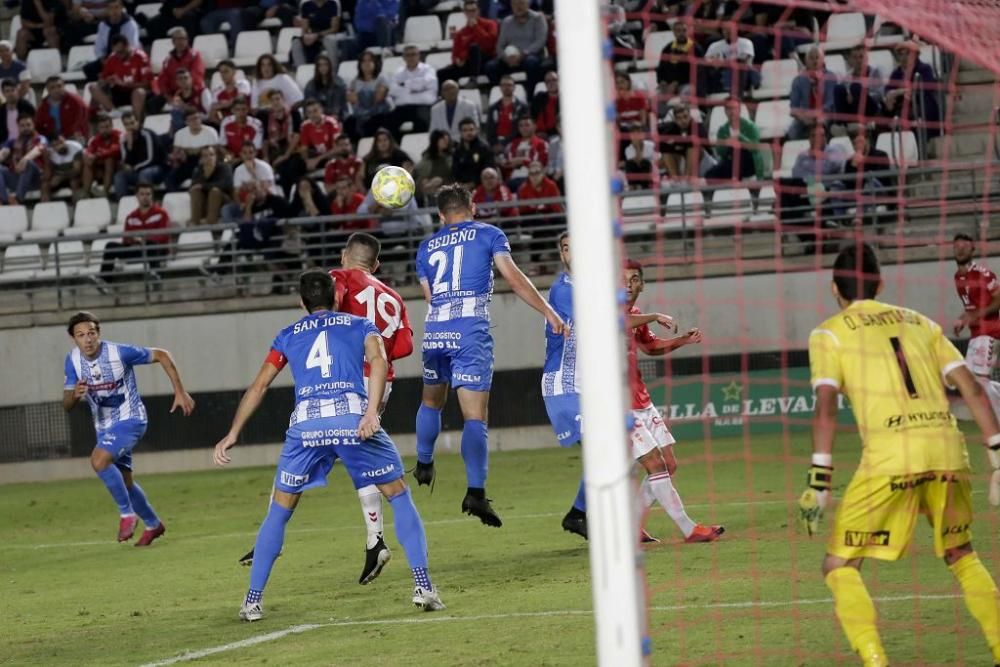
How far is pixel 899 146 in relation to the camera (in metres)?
17.9

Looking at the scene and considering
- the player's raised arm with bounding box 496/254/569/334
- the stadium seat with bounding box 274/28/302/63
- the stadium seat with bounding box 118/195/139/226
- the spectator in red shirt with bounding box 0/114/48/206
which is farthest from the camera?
the stadium seat with bounding box 274/28/302/63

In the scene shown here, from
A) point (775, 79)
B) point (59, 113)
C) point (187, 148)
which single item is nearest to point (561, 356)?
point (775, 79)

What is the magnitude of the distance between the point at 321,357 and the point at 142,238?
12785 millimetres

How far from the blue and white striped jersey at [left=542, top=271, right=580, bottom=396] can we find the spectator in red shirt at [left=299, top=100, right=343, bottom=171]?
1119 cm

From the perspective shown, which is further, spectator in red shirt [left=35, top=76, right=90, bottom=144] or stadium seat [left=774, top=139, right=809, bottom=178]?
spectator in red shirt [left=35, top=76, right=90, bottom=144]

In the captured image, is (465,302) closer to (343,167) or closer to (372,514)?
(372,514)

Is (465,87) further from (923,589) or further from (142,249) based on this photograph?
(923,589)

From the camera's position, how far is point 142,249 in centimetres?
2078

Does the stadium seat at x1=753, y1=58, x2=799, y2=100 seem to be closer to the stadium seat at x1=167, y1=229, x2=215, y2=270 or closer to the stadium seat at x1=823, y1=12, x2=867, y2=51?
the stadium seat at x1=823, y1=12, x2=867, y2=51

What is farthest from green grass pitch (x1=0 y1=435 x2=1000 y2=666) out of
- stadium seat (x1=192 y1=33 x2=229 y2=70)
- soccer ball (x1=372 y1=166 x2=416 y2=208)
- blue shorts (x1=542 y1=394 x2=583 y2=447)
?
stadium seat (x1=192 y1=33 x2=229 y2=70)

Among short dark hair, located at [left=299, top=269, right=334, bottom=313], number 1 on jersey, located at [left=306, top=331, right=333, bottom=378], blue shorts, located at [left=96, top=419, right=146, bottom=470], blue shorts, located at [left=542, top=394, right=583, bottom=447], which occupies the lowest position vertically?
blue shorts, located at [left=96, top=419, right=146, bottom=470]

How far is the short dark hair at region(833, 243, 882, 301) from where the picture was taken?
6.95 m

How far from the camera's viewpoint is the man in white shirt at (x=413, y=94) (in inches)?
883

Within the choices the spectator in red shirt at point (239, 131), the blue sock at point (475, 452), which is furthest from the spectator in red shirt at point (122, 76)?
the blue sock at point (475, 452)
